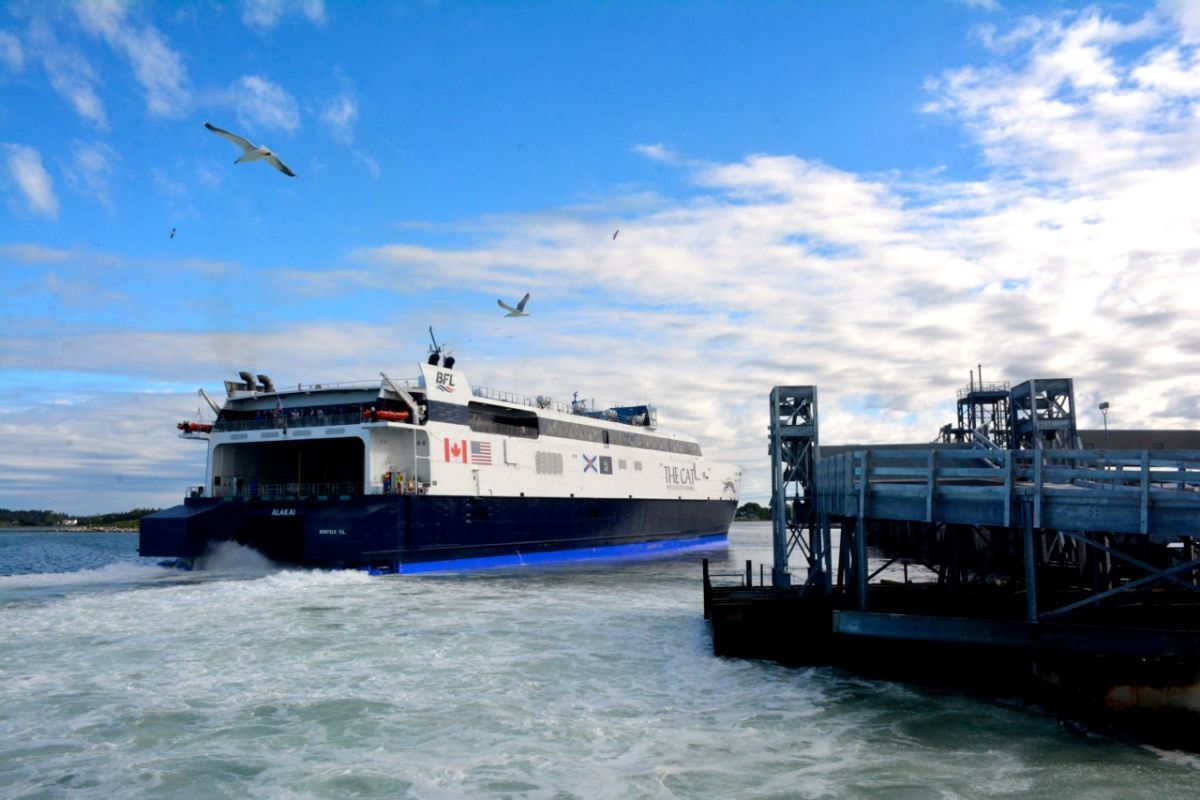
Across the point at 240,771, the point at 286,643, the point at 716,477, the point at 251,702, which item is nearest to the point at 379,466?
the point at 286,643

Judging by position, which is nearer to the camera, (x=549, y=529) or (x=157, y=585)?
(x=157, y=585)

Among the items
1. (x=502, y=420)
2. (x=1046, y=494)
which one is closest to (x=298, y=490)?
Answer: (x=502, y=420)

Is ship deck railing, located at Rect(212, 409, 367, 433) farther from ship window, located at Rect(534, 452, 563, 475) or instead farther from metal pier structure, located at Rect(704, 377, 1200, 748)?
metal pier structure, located at Rect(704, 377, 1200, 748)

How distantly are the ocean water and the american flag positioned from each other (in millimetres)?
15082

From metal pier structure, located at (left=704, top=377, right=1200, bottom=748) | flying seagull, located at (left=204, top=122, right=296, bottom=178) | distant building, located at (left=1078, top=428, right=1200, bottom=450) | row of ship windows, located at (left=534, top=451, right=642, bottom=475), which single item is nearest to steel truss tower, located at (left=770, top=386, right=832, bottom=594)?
metal pier structure, located at (left=704, top=377, right=1200, bottom=748)

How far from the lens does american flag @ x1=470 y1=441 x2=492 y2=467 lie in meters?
36.6

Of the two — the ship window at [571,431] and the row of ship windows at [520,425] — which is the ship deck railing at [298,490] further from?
the ship window at [571,431]

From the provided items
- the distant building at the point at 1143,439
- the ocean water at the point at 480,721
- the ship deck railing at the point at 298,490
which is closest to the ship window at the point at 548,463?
the ship deck railing at the point at 298,490

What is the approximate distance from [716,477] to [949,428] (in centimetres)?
1693

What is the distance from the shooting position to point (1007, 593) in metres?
18.4

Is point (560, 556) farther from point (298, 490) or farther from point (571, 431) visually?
point (298, 490)

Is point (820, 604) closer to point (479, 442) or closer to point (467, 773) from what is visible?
point (467, 773)

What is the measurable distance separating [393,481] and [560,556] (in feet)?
36.7

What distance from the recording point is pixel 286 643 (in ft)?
59.1
